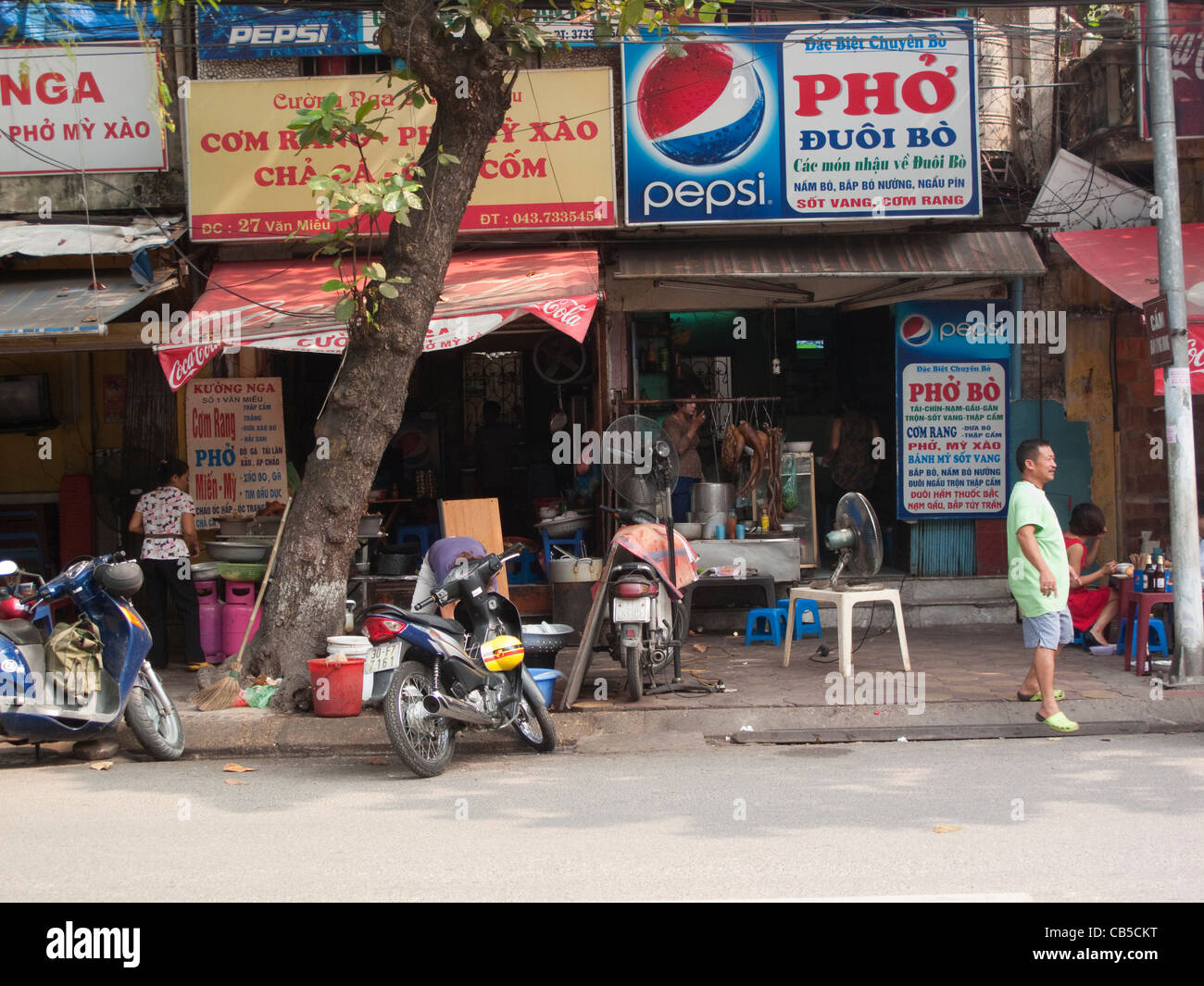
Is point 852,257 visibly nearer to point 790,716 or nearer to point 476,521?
point 476,521

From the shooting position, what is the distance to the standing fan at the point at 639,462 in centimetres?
848

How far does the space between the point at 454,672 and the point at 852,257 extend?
19.7ft

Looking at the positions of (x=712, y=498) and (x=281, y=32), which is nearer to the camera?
(x=712, y=498)

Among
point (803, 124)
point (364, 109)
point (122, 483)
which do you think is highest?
point (803, 124)

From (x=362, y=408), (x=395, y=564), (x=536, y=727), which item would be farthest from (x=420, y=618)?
(x=395, y=564)

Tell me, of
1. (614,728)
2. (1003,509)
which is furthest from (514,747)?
(1003,509)

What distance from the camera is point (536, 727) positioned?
23.0 feet

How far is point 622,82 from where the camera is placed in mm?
10359

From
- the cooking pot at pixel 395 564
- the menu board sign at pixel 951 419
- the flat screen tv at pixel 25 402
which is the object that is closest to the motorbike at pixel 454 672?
the cooking pot at pixel 395 564

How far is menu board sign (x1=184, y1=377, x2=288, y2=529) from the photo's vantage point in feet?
35.7

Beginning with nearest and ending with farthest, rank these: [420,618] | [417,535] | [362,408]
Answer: [420,618]
[362,408]
[417,535]

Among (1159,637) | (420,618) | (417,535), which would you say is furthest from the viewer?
(417,535)

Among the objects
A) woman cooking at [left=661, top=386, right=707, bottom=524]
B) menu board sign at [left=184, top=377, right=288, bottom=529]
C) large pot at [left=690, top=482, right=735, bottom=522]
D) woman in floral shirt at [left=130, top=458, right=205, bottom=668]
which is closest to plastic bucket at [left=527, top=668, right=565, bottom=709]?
large pot at [left=690, top=482, right=735, bottom=522]

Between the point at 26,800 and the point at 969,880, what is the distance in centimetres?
462
